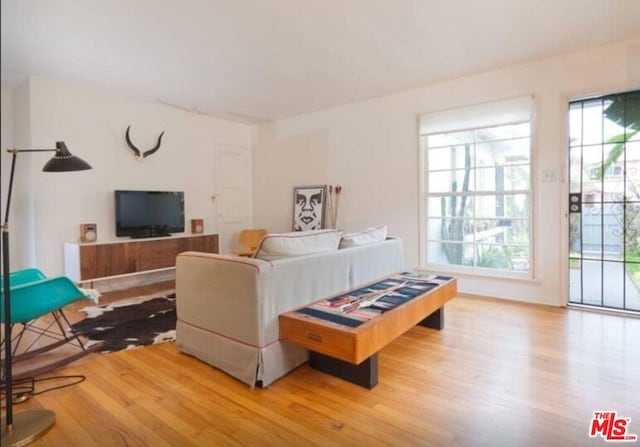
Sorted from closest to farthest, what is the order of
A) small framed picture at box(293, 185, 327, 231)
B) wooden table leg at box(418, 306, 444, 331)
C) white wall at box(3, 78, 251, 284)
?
wooden table leg at box(418, 306, 444, 331)
white wall at box(3, 78, 251, 284)
small framed picture at box(293, 185, 327, 231)

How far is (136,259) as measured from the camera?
4.16 meters

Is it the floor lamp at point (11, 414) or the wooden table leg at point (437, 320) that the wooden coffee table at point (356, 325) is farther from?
the floor lamp at point (11, 414)

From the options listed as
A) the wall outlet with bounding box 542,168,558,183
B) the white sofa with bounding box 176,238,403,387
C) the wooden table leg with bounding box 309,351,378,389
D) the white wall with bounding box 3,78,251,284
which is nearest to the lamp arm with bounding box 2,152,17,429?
the white sofa with bounding box 176,238,403,387

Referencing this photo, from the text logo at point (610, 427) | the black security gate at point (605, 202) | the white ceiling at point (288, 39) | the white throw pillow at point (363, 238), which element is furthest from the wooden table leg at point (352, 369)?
the black security gate at point (605, 202)

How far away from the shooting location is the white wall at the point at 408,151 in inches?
133

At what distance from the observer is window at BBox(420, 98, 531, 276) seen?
371cm

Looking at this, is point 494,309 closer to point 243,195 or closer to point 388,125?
point 388,125

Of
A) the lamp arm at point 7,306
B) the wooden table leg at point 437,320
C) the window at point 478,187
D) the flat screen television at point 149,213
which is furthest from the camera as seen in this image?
the flat screen television at point 149,213

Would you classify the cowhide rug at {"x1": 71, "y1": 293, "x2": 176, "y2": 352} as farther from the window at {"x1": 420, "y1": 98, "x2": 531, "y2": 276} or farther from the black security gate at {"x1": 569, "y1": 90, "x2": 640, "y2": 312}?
the black security gate at {"x1": 569, "y1": 90, "x2": 640, "y2": 312}

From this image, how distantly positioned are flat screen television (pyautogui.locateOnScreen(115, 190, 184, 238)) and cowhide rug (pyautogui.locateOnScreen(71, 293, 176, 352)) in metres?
1.02

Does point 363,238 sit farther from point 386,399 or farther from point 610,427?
point 610,427

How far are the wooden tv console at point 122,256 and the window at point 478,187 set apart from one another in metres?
3.17

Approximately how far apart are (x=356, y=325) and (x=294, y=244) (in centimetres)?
67

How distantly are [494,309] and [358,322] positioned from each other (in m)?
2.13
